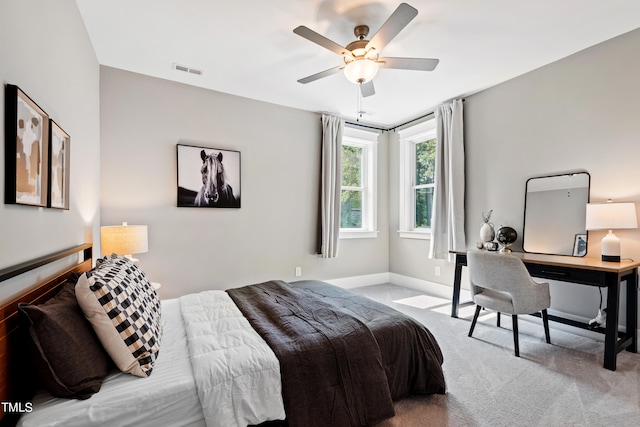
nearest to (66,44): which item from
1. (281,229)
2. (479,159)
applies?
(281,229)

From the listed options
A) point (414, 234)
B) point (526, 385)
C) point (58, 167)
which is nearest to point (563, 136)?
point (414, 234)

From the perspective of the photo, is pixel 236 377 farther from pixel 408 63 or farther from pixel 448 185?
pixel 448 185

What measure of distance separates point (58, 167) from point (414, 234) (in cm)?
422

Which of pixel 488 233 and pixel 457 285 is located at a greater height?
pixel 488 233

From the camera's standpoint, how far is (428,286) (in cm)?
432

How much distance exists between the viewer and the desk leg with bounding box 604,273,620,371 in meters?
2.16

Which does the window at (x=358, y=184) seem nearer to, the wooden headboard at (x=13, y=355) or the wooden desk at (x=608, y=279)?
the wooden desk at (x=608, y=279)

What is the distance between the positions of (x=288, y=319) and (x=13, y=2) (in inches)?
76.8

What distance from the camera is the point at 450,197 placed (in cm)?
383

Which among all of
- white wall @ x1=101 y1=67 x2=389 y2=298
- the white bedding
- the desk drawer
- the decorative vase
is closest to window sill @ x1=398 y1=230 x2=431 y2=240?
white wall @ x1=101 y1=67 x2=389 y2=298

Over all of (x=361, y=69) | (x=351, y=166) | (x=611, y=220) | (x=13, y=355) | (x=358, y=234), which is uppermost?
(x=361, y=69)

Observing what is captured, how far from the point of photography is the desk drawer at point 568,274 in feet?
7.42

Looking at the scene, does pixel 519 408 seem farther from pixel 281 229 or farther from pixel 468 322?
pixel 281 229

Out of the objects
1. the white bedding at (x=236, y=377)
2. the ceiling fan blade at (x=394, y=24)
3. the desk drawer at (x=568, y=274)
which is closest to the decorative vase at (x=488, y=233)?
the desk drawer at (x=568, y=274)
